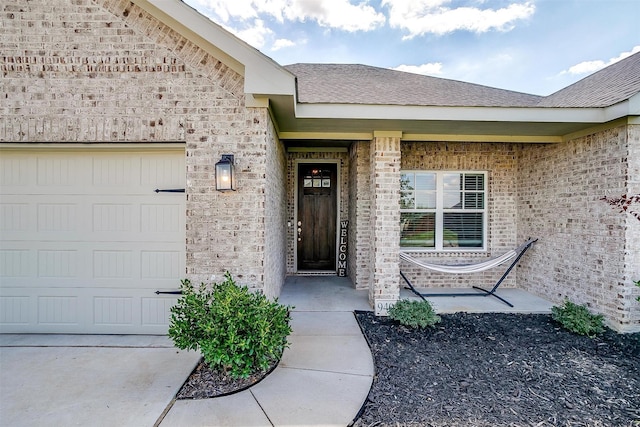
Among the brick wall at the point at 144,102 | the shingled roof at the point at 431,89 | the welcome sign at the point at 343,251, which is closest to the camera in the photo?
the brick wall at the point at 144,102

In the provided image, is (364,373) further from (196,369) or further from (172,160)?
(172,160)

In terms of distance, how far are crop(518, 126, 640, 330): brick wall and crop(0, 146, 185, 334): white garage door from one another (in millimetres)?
5429

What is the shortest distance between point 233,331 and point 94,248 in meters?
2.33

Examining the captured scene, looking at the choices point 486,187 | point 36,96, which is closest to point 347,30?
point 486,187

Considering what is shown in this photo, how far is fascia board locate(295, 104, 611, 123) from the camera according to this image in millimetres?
3674

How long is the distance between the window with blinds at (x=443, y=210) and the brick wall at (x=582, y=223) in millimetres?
761

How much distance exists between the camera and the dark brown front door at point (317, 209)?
647cm

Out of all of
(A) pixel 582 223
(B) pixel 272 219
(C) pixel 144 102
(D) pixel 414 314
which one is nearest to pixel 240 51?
(C) pixel 144 102

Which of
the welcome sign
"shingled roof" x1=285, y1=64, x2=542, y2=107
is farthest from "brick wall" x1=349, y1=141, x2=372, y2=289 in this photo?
"shingled roof" x1=285, y1=64, x2=542, y2=107

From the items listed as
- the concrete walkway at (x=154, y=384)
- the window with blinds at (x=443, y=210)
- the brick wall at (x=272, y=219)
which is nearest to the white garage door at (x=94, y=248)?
the concrete walkway at (x=154, y=384)

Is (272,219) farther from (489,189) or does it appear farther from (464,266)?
(489,189)

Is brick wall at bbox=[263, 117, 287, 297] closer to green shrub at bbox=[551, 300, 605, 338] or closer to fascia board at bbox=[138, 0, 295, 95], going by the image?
fascia board at bbox=[138, 0, 295, 95]

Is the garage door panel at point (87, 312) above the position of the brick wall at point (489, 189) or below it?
below

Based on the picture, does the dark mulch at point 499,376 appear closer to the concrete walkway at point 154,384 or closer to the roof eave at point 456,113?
the concrete walkway at point 154,384
